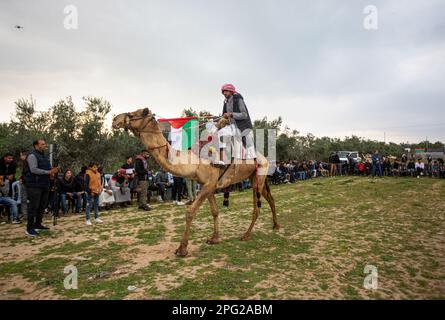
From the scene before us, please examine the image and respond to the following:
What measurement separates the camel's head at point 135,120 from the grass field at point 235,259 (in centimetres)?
277

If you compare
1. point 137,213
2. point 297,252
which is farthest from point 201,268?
point 137,213

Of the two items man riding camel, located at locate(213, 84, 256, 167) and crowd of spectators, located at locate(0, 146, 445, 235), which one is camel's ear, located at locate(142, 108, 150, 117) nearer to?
man riding camel, located at locate(213, 84, 256, 167)

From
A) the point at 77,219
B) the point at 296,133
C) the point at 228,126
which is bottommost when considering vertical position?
the point at 77,219

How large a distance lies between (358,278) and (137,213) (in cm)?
904

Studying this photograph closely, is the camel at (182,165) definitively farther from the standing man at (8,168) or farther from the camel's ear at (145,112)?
the standing man at (8,168)

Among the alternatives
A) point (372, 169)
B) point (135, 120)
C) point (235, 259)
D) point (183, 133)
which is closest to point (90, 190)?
point (183, 133)

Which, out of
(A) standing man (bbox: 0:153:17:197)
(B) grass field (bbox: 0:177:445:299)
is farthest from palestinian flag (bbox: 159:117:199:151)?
(A) standing man (bbox: 0:153:17:197)

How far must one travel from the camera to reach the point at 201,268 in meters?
5.12

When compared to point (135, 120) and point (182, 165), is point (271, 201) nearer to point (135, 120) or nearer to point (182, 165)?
point (182, 165)

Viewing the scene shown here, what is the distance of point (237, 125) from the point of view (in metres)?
7.10

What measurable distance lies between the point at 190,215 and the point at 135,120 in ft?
7.71

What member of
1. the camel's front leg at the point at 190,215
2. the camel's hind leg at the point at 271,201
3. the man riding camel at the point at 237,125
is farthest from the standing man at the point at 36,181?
the camel's hind leg at the point at 271,201

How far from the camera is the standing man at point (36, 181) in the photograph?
7863 mm
